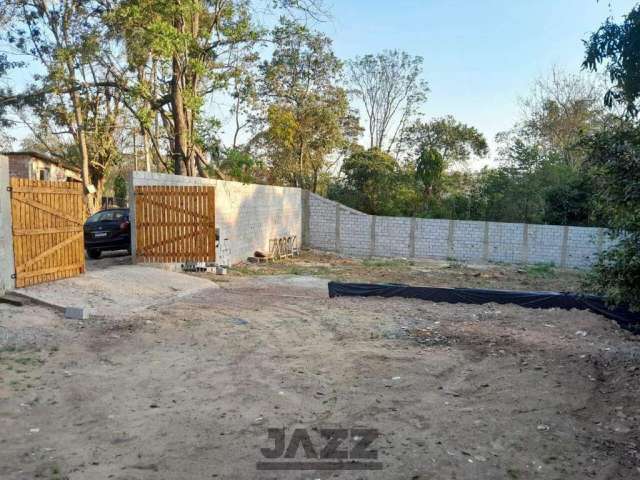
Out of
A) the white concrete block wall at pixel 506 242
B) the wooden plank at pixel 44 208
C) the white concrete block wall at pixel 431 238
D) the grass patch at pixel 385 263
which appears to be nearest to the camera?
the wooden plank at pixel 44 208

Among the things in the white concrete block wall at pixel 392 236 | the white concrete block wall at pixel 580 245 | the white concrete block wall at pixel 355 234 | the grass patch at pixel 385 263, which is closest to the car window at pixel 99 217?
the grass patch at pixel 385 263

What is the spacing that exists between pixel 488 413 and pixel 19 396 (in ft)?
14.9

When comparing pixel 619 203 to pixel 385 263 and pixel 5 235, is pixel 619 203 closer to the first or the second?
pixel 5 235

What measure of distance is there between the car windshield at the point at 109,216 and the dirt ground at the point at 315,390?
6.95m

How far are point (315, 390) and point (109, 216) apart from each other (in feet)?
40.1

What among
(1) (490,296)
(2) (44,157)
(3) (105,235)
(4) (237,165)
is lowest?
(1) (490,296)

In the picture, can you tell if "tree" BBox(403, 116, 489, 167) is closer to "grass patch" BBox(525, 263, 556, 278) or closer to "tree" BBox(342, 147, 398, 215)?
"tree" BBox(342, 147, 398, 215)

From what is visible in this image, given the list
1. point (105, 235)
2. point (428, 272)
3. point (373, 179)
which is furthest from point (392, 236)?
point (105, 235)

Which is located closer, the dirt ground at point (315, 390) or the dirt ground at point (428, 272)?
the dirt ground at point (315, 390)

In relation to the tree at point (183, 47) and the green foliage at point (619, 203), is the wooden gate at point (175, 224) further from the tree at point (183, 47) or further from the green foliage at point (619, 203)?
the green foliage at point (619, 203)

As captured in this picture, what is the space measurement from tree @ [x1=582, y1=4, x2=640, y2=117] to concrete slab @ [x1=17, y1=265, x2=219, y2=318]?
7.74 metres

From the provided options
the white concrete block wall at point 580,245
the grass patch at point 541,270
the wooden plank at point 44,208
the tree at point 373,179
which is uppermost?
the tree at point 373,179

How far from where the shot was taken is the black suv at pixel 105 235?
1480 centimetres

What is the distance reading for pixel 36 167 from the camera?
2772 cm
